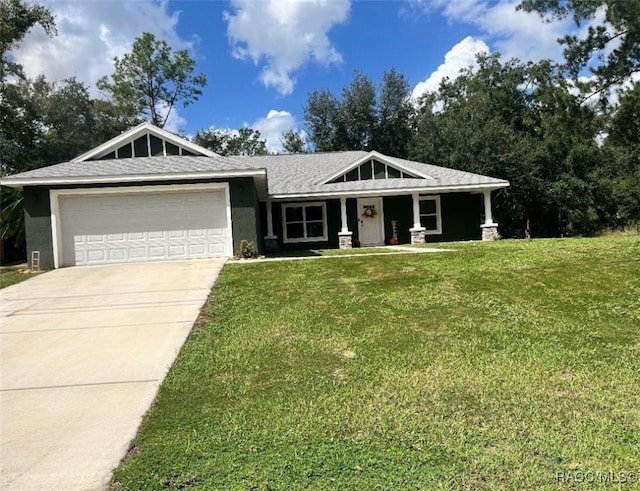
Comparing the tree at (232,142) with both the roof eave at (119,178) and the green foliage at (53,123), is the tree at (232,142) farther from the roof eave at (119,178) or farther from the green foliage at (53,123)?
the roof eave at (119,178)

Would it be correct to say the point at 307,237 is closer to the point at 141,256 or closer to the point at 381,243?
the point at 381,243

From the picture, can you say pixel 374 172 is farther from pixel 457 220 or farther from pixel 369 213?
pixel 457 220

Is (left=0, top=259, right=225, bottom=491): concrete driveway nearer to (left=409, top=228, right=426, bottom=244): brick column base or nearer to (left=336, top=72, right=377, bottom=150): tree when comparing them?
(left=409, top=228, right=426, bottom=244): brick column base

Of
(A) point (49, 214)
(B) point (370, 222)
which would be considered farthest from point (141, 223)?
(B) point (370, 222)

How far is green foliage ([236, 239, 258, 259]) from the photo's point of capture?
13.0 metres

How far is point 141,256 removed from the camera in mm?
13148

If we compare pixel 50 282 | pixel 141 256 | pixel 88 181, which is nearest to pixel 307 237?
pixel 141 256

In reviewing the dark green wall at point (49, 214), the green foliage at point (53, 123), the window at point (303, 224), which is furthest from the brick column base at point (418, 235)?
the green foliage at point (53, 123)

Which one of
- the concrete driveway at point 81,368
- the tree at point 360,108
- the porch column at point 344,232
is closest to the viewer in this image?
the concrete driveway at point 81,368

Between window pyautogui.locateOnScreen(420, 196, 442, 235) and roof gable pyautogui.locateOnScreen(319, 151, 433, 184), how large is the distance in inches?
40.6

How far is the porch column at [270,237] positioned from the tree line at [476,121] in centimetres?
905

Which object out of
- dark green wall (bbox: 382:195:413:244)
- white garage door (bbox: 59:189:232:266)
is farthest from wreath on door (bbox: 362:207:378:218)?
white garage door (bbox: 59:189:232:266)

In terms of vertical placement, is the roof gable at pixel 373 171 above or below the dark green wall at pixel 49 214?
above

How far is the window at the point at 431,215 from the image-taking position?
19203 mm
